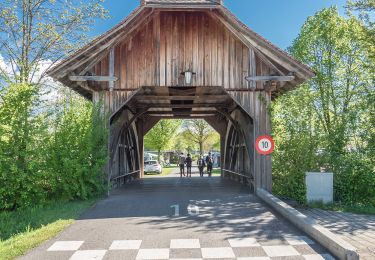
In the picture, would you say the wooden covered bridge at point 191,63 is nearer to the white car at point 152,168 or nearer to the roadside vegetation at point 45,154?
the roadside vegetation at point 45,154

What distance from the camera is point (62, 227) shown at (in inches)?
328

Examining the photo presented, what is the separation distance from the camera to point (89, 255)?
6.38 meters

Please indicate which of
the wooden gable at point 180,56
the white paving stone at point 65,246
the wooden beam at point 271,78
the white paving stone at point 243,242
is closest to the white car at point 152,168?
the wooden gable at point 180,56

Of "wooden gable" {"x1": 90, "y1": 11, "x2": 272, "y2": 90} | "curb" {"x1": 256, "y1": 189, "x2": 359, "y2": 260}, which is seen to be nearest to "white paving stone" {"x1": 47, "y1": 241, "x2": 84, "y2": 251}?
"curb" {"x1": 256, "y1": 189, "x2": 359, "y2": 260}

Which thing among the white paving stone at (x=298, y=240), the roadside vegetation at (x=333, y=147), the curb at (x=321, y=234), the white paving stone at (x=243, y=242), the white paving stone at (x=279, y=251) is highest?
the roadside vegetation at (x=333, y=147)

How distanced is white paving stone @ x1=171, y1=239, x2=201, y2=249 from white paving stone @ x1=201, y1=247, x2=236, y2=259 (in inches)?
12.0

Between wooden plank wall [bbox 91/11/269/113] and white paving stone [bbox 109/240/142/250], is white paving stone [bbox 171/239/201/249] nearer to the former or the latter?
white paving stone [bbox 109/240/142/250]

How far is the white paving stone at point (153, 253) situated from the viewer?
6230 mm

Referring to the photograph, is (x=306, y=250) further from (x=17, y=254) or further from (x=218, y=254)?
(x=17, y=254)

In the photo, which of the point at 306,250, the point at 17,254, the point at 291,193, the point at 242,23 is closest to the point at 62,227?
the point at 17,254

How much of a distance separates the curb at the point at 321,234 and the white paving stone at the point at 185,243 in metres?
2.15

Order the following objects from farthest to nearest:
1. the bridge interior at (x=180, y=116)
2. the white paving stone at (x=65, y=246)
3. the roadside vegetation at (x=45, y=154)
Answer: the bridge interior at (x=180, y=116)
the roadside vegetation at (x=45, y=154)
the white paving stone at (x=65, y=246)

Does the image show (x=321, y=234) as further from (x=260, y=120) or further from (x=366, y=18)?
(x=366, y=18)

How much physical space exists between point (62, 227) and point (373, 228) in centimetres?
658
